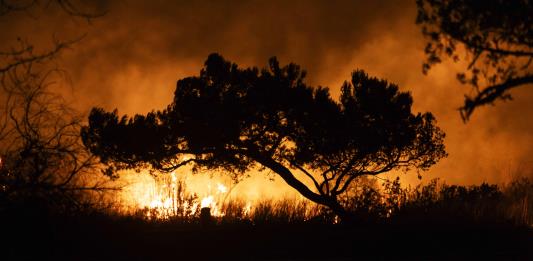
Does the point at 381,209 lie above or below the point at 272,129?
below

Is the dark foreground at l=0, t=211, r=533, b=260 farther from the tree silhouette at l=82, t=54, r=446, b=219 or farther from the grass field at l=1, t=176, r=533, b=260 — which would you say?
the tree silhouette at l=82, t=54, r=446, b=219

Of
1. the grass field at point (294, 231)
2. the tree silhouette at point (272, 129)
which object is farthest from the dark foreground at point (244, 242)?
the tree silhouette at point (272, 129)

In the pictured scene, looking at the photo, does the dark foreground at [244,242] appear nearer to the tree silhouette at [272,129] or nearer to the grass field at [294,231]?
the grass field at [294,231]

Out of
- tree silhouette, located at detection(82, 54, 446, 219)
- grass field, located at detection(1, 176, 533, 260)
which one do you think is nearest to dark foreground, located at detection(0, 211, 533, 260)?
grass field, located at detection(1, 176, 533, 260)

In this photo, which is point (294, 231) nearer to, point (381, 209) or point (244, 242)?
point (244, 242)

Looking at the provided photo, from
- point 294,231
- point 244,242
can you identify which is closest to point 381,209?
point 294,231

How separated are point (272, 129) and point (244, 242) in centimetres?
826

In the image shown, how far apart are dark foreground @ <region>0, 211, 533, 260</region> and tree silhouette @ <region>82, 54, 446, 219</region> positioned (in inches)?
167

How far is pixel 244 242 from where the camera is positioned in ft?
56.7

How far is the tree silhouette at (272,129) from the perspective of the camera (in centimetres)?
2367

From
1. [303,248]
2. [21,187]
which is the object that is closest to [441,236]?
[303,248]

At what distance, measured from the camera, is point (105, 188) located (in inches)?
506

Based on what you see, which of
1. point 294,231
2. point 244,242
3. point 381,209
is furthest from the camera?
point 381,209

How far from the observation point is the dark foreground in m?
14.7
